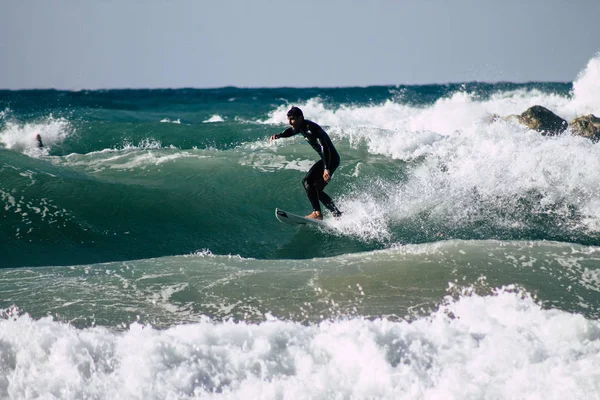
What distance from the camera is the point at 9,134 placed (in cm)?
1938

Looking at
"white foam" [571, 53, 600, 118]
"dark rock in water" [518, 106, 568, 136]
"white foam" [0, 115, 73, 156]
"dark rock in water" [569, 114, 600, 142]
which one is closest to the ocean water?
"dark rock in water" [518, 106, 568, 136]

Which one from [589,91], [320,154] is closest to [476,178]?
[320,154]

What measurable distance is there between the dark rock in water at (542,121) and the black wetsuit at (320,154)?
974 centimetres

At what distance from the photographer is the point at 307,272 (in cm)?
669

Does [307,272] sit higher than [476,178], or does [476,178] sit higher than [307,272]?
[476,178]

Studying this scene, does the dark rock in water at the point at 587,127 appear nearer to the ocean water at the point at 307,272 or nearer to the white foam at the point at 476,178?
the white foam at the point at 476,178

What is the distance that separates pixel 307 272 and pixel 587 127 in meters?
12.7

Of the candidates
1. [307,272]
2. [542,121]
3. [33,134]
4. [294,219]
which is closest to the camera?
[307,272]

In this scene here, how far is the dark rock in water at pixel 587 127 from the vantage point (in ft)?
53.1

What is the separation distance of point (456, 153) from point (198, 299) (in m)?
7.85

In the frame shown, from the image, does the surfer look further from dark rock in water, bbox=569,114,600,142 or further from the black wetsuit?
dark rock in water, bbox=569,114,600,142

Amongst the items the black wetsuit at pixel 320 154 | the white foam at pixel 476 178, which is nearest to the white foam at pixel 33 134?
the white foam at pixel 476 178

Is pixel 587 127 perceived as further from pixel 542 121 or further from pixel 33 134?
pixel 33 134

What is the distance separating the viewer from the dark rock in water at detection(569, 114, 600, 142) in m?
16.2
